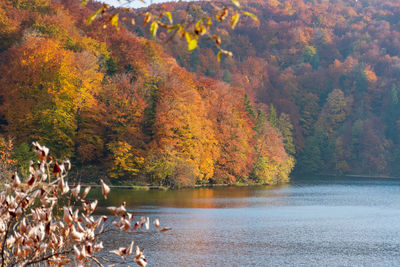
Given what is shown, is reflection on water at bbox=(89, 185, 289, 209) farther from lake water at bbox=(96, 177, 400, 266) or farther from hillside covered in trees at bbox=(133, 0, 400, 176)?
hillside covered in trees at bbox=(133, 0, 400, 176)

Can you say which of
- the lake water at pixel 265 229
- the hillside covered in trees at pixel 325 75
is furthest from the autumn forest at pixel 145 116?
the lake water at pixel 265 229

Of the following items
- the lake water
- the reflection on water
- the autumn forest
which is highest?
the autumn forest

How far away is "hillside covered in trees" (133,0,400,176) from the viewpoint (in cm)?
6650

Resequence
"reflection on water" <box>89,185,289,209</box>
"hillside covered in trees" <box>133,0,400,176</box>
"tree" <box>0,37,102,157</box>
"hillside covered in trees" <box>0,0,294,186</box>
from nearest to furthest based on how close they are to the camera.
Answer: "reflection on water" <box>89,185,289,209</box>, "tree" <box>0,37,102,157</box>, "hillside covered in trees" <box>0,0,294,186</box>, "hillside covered in trees" <box>133,0,400,176</box>

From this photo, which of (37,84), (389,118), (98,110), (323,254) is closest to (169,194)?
(98,110)

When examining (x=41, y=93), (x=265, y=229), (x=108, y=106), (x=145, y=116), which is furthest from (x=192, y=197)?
(x=41, y=93)

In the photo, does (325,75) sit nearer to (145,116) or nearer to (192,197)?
(145,116)

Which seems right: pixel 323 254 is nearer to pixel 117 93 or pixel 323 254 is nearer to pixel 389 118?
pixel 117 93

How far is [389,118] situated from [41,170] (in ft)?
227

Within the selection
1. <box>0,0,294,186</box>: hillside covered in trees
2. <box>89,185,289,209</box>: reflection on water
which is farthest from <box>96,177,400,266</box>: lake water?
<box>0,0,294,186</box>: hillside covered in trees

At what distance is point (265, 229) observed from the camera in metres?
21.6

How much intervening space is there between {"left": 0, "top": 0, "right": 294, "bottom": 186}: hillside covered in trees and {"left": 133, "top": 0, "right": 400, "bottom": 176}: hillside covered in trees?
53.8ft

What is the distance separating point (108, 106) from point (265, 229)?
18.6 metres

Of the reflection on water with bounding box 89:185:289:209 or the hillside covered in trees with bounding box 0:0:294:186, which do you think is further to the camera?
the hillside covered in trees with bounding box 0:0:294:186
